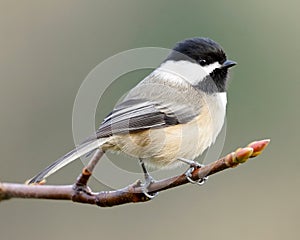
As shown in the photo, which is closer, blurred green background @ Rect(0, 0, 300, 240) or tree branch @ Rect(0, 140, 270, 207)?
tree branch @ Rect(0, 140, 270, 207)

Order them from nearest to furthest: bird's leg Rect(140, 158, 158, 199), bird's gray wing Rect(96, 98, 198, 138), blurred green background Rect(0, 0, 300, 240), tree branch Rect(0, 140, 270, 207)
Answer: tree branch Rect(0, 140, 270, 207) → bird's leg Rect(140, 158, 158, 199) → bird's gray wing Rect(96, 98, 198, 138) → blurred green background Rect(0, 0, 300, 240)

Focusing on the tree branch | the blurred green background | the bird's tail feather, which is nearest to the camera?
the tree branch

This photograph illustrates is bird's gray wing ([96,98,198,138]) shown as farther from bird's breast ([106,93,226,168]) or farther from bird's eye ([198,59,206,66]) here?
bird's eye ([198,59,206,66])

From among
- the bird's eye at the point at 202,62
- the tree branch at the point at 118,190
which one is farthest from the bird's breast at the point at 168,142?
the tree branch at the point at 118,190

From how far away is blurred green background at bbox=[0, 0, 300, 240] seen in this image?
17.1ft

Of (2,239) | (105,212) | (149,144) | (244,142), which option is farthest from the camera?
(244,142)

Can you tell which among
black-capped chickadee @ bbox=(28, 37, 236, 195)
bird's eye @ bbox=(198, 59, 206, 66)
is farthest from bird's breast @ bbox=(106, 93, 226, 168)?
bird's eye @ bbox=(198, 59, 206, 66)

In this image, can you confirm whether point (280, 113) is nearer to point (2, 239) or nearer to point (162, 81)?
point (2, 239)

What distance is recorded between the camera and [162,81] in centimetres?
276

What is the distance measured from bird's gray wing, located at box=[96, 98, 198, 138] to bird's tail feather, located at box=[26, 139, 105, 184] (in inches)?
3.4

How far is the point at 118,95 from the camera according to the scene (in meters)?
4.83

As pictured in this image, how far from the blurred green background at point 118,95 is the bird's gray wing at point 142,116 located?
7.96ft
